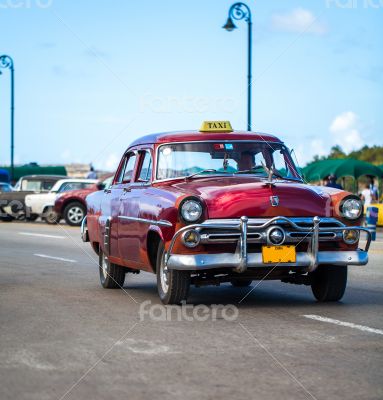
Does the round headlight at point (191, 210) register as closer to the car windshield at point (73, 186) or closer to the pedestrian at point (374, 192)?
the car windshield at point (73, 186)

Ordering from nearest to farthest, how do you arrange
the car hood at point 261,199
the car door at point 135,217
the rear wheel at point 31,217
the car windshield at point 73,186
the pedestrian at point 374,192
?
the car hood at point 261,199 < the car door at point 135,217 < the car windshield at point 73,186 < the rear wheel at point 31,217 < the pedestrian at point 374,192

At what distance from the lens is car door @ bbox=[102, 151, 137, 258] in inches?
412

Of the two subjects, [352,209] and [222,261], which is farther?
[352,209]

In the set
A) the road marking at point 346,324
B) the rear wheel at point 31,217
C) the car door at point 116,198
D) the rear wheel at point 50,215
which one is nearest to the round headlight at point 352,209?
the road marking at point 346,324

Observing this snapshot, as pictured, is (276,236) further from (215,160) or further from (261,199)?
(215,160)

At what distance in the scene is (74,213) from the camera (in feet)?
96.7

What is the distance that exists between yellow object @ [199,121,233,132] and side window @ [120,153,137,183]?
99cm

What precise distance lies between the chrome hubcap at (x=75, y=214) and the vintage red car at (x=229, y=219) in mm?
19190

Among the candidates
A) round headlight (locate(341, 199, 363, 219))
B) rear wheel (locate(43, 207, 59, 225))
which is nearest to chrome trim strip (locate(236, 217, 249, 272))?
round headlight (locate(341, 199, 363, 219))

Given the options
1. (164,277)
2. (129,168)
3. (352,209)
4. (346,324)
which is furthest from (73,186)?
(346,324)

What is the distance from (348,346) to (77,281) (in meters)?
5.75

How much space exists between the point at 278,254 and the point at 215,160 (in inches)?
69.7

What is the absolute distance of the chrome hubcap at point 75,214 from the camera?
96.3 feet

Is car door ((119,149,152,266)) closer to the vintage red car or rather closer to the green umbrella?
the vintage red car
